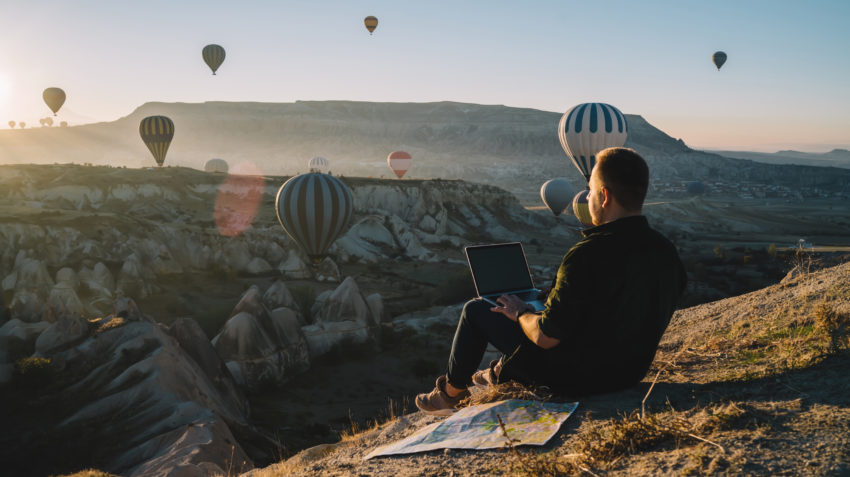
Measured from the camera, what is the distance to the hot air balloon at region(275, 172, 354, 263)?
26.6 meters

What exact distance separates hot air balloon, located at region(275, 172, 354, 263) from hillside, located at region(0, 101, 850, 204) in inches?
2876

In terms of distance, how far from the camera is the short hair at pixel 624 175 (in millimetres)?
3207

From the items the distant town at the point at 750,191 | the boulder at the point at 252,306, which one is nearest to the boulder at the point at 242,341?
the boulder at the point at 252,306

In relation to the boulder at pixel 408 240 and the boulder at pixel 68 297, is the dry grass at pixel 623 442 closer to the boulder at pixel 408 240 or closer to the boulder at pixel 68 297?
the boulder at pixel 68 297

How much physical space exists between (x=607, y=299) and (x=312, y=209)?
24.1 meters

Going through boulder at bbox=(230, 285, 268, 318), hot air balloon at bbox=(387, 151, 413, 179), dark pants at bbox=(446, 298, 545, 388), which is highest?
hot air balloon at bbox=(387, 151, 413, 179)

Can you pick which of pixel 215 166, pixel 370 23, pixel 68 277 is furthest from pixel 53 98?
pixel 68 277

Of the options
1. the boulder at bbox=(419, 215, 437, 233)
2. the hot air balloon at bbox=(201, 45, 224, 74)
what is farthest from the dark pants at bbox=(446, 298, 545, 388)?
the hot air balloon at bbox=(201, 45, 224, 74)

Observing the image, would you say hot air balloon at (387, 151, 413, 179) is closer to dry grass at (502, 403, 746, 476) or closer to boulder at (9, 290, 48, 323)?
boulder at (9, 290, 48, 323)

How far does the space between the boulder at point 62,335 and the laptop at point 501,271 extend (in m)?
11.4

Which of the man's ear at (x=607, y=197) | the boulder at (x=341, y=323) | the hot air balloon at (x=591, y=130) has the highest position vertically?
the hot air balloon at (x=591, y=130)

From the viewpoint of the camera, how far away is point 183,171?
45.8 meters

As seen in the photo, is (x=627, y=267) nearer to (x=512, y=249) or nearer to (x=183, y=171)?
(x=512, y=249)

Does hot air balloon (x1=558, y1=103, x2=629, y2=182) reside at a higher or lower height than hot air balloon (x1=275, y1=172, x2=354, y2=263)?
higher
